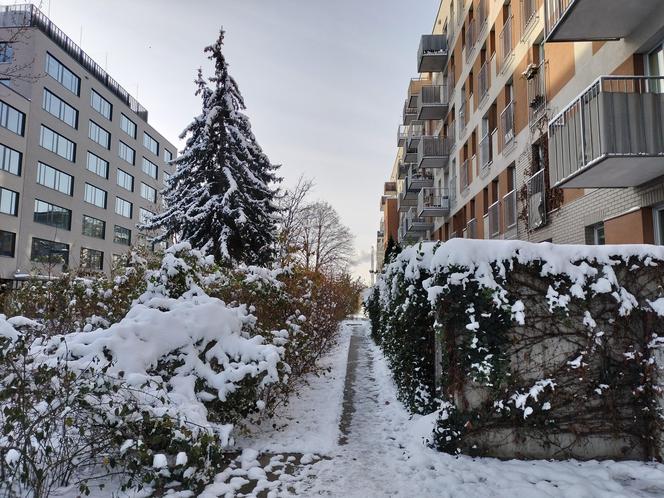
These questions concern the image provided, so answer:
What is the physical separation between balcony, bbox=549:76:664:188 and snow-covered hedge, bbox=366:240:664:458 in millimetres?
3329

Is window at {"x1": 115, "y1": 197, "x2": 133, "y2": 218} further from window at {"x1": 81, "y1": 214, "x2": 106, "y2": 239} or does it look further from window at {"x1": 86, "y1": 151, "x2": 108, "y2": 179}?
window at {"x1": 86, "y1": 151, "x2": 108, "y2": 179}

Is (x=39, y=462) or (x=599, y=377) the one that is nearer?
(x=39, y=462)

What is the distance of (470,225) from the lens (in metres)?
19.8

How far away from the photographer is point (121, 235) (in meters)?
52.5

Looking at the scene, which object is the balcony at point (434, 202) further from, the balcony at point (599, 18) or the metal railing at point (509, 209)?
the balcony at point (599, 18)

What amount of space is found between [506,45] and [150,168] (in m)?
52.0

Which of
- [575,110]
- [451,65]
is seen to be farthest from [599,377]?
[451,65]

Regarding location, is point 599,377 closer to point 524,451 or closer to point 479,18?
point 524,451

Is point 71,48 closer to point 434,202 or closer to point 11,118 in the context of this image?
point 11,118

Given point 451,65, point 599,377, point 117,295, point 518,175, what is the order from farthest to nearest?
point 451,65
point 518,175
point 117,295
point 599,377

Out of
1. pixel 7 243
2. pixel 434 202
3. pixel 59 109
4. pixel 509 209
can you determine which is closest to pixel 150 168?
pixel 59 109

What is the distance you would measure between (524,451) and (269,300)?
11.6 ft

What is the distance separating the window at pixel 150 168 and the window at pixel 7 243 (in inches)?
938

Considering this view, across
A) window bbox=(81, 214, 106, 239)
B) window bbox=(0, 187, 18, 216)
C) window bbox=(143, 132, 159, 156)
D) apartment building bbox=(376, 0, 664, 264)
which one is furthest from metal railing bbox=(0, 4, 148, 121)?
apartment building bbox=(376, 0, 664, 264)
